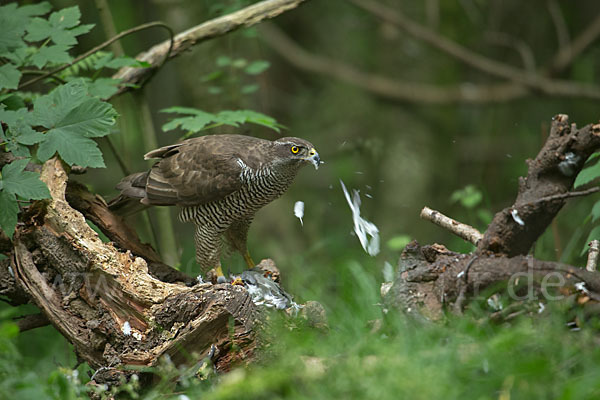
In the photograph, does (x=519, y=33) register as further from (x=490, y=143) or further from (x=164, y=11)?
(x=164, y=11)

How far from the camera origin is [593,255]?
11.9 ft

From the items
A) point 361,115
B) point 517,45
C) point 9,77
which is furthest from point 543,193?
point 361,115

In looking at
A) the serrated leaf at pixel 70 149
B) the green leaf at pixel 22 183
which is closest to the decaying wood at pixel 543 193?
the serrated leaf at pixel 70 149

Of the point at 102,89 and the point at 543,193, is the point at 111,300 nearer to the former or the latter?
the point at 102,89

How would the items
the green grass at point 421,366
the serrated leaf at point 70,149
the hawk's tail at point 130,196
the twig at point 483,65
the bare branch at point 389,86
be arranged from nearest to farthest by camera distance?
the green grass at point 421,366
the serrated leaf at point 70,149
the hawk's tail at point 130,196
the twig at point 483,65
the bare branch at point 389,86

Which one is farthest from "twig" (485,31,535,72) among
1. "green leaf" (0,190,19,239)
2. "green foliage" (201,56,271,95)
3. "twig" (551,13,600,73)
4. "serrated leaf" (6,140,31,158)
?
"green leaf" (0,190,19,239)

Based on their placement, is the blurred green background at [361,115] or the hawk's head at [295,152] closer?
the hawk's head at [295,152]

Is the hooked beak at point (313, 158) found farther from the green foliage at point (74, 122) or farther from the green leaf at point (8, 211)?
the green leaf at point (8, 211)

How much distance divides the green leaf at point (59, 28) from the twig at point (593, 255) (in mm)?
3529

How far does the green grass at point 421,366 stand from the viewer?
249 cm

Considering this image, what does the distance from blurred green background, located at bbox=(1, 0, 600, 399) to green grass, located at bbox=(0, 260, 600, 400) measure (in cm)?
152

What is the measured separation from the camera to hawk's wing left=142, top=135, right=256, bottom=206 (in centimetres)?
479

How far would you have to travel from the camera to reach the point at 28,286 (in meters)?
4.07

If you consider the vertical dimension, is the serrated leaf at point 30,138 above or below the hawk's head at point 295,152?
above
